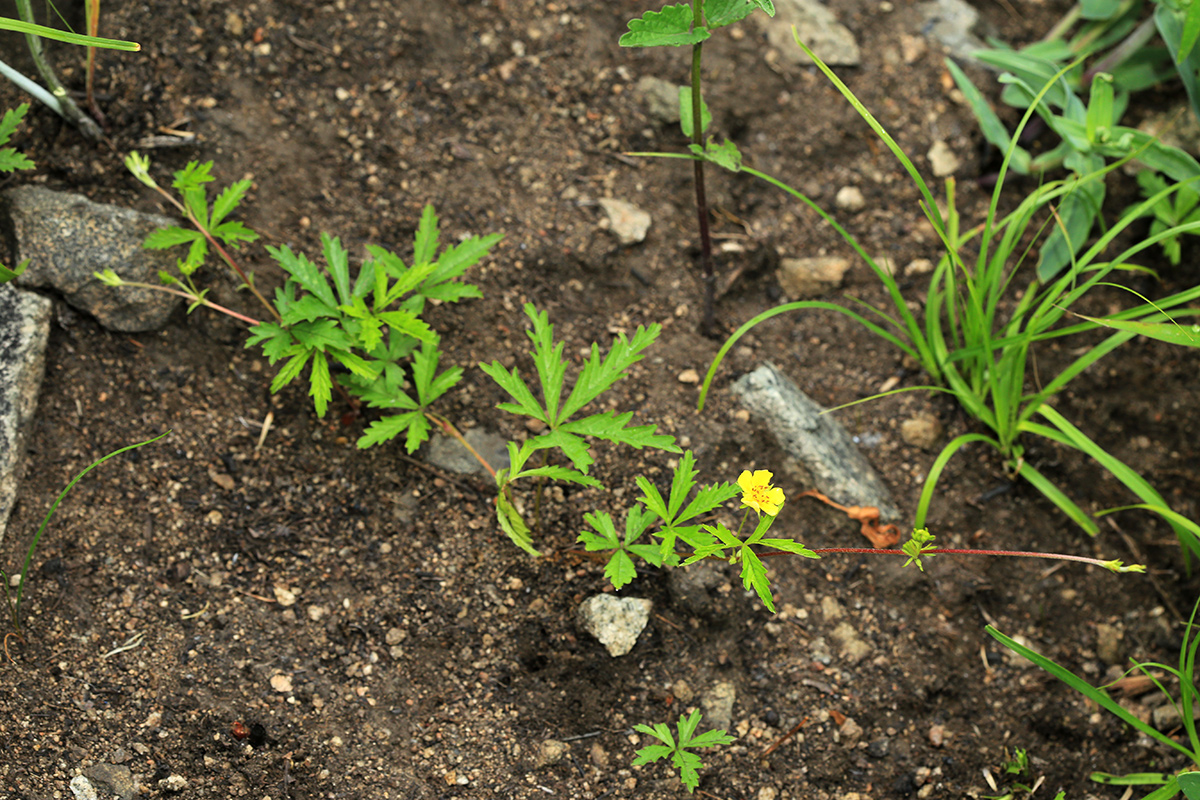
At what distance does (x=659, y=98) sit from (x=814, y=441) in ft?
4.12

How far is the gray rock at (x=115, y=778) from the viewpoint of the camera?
1758 mm

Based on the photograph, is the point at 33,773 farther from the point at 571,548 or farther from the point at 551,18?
the point at 551,18

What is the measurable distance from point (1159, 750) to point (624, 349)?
1810 mm

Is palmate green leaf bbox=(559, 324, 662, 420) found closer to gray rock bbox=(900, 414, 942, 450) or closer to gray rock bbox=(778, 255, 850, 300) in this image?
gray rock bbox=(778, 255, 850, 300)

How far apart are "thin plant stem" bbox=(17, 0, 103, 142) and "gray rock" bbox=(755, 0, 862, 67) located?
216 centimetres

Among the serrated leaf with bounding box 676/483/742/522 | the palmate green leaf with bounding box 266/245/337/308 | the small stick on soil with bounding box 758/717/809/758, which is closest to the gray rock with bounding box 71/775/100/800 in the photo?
the palmate green leaf with bounding box 266/245/337/308

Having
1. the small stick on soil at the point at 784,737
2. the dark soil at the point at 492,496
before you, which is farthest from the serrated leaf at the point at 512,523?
the small stick on soil at the point at 784,737

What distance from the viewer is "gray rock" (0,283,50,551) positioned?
1977 millimetres

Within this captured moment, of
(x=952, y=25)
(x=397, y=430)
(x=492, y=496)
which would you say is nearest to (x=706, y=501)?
(x=492, y=496)

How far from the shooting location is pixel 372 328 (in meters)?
1.95

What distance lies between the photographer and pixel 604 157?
264 centimetres

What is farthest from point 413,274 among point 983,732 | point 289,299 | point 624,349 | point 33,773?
point 983,732

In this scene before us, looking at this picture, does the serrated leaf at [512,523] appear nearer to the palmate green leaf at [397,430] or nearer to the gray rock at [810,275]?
the palmate green leaf at [397,430]

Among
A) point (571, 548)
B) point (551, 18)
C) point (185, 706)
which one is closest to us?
point (185, 706)
